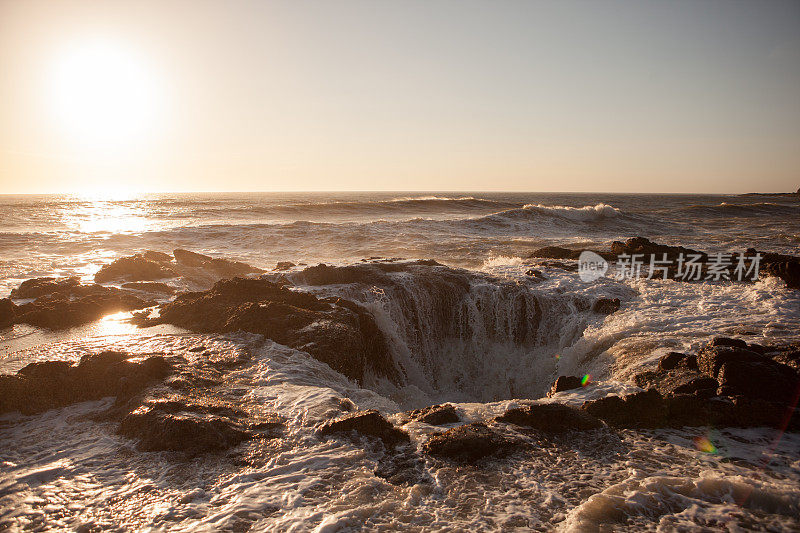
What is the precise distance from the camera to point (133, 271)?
14609mm

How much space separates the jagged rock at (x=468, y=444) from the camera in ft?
15.9

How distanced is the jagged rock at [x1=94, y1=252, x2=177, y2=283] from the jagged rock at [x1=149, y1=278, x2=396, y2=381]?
499 centimetres

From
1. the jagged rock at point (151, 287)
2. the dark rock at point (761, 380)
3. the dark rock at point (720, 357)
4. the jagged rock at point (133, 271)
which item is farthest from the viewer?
the jagged rock at point (133, 271)

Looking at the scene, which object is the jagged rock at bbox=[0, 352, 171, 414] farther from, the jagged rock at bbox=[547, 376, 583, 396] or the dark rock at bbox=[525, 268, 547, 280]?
the dark rock at bbox=[525, 268, 547, 280]

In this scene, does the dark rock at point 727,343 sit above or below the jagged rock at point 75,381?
above

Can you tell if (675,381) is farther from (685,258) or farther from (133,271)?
(133,271)

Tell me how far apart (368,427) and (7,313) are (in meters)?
9.07

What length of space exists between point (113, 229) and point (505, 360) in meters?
29.9

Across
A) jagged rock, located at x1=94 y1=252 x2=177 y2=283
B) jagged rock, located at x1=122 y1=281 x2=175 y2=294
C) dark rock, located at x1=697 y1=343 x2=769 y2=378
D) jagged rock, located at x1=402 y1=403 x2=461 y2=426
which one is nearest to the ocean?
jagged rock, located at x1=402 y1=403 x2=461 y2=426

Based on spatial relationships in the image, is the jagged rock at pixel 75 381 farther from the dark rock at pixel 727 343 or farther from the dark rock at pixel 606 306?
the dark rock at pixel 606 306

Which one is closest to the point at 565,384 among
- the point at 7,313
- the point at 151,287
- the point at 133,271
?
the point at 7,313

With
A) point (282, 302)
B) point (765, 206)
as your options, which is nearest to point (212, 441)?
point (282, 302)

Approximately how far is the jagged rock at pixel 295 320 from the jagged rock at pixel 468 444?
120 inches

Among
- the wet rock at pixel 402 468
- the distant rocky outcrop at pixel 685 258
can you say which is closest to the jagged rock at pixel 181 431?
the wet rock at pixel 402 468
